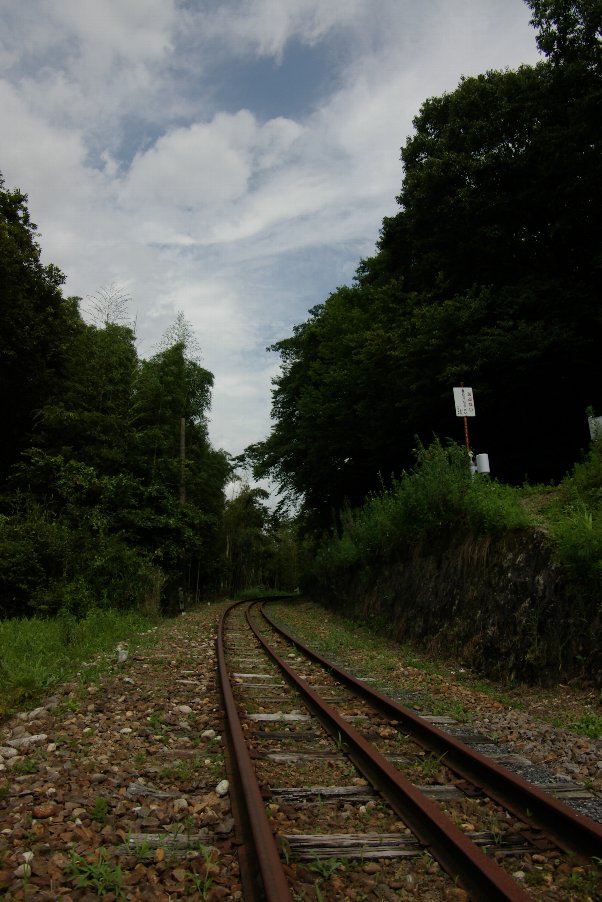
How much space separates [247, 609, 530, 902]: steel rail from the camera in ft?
8.11

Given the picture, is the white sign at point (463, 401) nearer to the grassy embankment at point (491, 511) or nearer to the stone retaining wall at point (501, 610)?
the grassy embankment at point (491, 511)

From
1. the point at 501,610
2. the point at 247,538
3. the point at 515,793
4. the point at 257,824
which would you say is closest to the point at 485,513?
the point at 501,610

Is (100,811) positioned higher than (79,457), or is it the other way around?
(79,457)

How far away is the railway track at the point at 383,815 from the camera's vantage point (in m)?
2.64

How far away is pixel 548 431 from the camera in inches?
661

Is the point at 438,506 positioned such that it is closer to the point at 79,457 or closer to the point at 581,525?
A: the point at 581,525

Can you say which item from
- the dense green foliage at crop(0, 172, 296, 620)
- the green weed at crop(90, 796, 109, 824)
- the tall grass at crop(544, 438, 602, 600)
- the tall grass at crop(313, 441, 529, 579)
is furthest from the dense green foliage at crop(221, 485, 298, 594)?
the green weed at crop(90, 796, 109, 824)

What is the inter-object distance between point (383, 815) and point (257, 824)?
84cm

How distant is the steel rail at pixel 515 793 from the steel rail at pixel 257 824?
4.73 feet

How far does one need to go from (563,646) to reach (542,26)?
16353mm

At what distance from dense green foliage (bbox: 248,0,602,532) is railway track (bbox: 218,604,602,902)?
10.8 metres

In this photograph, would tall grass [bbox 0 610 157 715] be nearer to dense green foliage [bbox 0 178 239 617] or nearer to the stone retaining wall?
dense green foliage [bbox 0 178 239 617]

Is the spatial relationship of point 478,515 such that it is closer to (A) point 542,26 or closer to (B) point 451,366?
(B) point 451,366

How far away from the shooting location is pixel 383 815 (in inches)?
132
